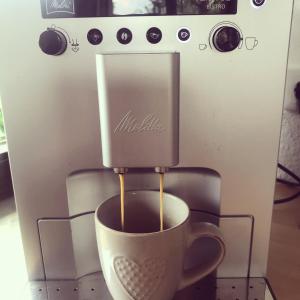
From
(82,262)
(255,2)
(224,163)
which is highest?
(255,2)

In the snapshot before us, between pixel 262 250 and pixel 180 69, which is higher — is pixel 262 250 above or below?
below

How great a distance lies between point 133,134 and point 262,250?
18 centimetres

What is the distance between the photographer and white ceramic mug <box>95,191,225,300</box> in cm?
30

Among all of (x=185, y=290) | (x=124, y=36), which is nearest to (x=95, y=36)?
(x=124, y=36)

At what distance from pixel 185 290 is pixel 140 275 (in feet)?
0.25

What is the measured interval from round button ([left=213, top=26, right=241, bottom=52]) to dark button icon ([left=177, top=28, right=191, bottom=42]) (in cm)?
2

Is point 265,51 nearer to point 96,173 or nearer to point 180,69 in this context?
point 180,69

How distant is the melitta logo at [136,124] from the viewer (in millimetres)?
298

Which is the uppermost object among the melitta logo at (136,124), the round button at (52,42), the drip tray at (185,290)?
the round button at (52,42)

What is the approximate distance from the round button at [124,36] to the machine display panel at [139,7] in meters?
0.01

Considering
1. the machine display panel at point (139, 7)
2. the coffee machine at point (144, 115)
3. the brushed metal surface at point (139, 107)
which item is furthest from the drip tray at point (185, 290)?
the machine display panel at point (139, 7)

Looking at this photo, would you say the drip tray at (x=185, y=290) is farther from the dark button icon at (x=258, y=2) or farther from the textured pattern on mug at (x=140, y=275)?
the dark button icon at (x=258, y=2)

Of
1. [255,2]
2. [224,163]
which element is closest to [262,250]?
[224,163]

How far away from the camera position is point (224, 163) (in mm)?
345
